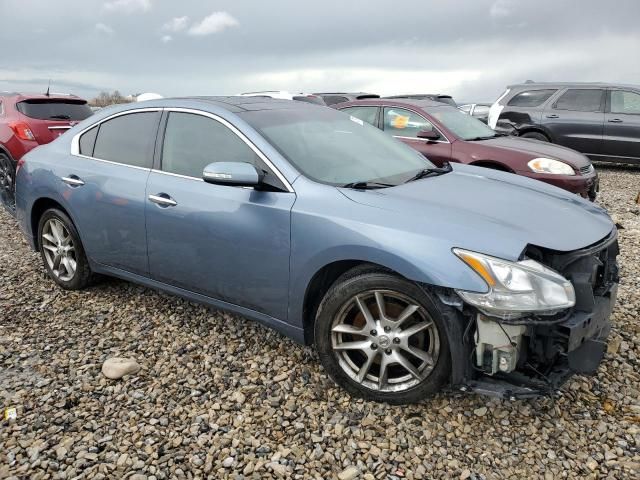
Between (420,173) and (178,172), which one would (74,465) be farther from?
(420,173)

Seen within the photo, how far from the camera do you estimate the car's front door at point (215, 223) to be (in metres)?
3.01

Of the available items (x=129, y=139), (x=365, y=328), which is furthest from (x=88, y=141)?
(x=365, y=328)

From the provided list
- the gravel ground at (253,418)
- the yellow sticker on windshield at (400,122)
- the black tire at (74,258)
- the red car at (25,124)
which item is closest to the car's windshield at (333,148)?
the gravel ground at (253,418)

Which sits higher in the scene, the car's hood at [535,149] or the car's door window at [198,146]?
the car's door window at [198,146]

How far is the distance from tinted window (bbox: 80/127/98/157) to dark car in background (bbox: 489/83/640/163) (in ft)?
27.3

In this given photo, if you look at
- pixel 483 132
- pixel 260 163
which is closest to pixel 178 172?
pixel 260 163

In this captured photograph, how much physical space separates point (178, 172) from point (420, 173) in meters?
1.59

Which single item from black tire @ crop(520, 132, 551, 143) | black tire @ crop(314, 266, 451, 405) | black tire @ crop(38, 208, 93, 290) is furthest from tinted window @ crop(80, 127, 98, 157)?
black tire @ crop(520, 132, 551, 143)

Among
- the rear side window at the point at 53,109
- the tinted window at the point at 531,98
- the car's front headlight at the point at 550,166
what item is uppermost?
the tinted window at the point at 531,98

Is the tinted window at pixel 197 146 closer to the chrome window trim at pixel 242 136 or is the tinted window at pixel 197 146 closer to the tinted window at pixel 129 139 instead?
the chrome window trim at pixel 242 136

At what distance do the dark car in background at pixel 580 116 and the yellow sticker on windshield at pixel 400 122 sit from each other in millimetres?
3810

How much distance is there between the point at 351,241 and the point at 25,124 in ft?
22.7

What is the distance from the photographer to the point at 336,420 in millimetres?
2766

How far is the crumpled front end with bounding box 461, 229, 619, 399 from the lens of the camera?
8.01ft
